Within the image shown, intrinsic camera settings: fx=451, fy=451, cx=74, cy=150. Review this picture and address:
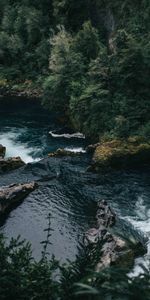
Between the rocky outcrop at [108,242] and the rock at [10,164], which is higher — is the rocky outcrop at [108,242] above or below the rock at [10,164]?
below

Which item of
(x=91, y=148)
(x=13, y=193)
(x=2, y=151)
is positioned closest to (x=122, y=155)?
(x=91, y=148)

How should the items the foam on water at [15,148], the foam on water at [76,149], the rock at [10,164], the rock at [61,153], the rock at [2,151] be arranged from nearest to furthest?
the rock at [10,164], the rock at [61,153], the rock at [2,151], the foam on water at [15,148], the foam on water at [76,149]

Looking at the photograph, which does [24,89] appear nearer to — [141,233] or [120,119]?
[120,119]

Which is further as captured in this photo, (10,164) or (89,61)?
(89,61)

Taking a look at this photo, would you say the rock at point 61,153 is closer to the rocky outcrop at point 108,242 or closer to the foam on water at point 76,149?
the foam on water at point 76,149

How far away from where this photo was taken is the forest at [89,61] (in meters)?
45.2

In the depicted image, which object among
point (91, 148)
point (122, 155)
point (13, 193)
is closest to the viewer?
point (13, 193)

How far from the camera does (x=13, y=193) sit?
34906 millimetres

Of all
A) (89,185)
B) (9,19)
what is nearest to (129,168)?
(89,185)

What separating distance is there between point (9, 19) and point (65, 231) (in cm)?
4890

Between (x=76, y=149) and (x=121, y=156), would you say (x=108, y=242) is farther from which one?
(x=76, y=149)

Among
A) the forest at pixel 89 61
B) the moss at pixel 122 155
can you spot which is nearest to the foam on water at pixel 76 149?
the forest at pixel 89 61

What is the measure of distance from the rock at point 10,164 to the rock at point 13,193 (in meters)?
4.35

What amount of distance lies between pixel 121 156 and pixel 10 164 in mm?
10037
